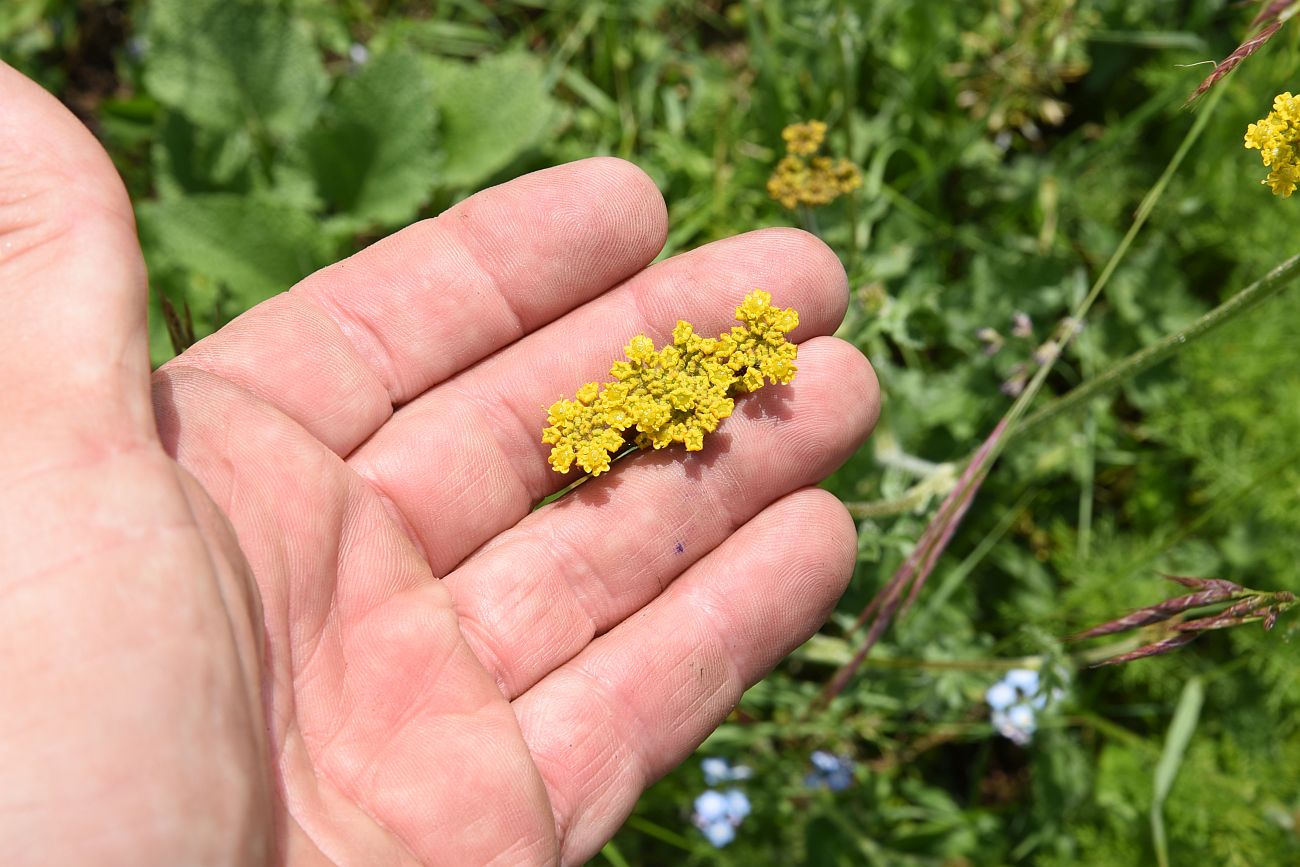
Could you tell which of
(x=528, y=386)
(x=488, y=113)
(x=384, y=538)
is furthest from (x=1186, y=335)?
(x=488, y=113)

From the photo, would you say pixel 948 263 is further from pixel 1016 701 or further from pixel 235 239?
pixel 235 239

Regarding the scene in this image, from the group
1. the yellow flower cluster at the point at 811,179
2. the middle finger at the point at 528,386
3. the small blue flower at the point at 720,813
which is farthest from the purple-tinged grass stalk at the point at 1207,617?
the yellow flower cluster at the point at 811,179

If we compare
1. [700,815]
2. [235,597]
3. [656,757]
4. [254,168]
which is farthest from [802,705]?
[254,168]

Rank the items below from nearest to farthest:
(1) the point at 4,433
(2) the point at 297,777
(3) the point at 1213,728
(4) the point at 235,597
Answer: (1) the point at 4,433 → (4) the point at 235,597 → (2) the point at 297,777 → (3) the point at 1213,728

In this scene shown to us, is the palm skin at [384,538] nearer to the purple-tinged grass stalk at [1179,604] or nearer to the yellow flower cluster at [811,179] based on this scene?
the yellow flower cluster at [811,179]

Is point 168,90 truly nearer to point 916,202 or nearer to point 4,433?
point 4,433
